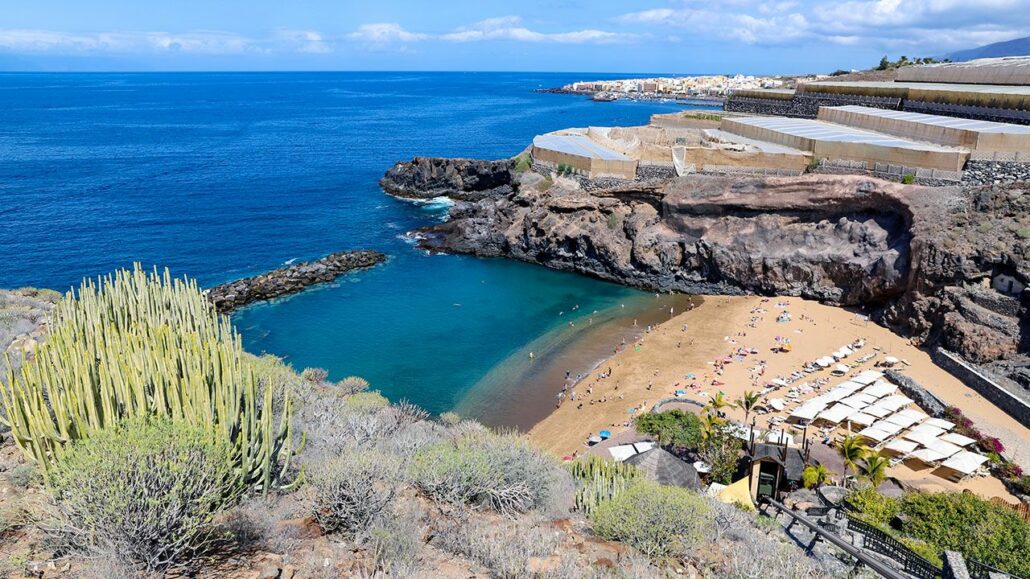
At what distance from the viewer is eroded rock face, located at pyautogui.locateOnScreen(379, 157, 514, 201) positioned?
51.3m

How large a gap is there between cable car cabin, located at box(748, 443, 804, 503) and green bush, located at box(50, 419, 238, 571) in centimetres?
1261

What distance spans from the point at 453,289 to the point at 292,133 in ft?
215

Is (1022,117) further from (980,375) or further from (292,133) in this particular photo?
(292,133)

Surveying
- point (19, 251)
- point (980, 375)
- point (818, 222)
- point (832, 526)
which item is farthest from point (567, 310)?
point (19, 251)

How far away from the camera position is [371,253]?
37656 mm

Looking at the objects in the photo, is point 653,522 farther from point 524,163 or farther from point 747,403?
point 524,163

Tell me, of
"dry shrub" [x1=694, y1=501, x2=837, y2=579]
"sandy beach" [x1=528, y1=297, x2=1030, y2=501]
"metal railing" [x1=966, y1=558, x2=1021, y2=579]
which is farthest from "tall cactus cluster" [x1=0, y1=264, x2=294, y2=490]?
"sandy beach" [x1=528, y1=297, x2=1030, y2=501]

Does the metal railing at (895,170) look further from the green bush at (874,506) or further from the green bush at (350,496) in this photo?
the green bush at (350,496)

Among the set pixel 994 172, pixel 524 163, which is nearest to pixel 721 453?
pixel 994 172

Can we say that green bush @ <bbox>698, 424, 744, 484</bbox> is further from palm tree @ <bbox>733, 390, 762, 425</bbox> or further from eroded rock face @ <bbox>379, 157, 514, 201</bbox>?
eroded rock face @ <bbox>379, 157, 514, 201</bbox>

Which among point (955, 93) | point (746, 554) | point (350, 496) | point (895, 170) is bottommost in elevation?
point (746, 554)

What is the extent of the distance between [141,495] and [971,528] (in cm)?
1453

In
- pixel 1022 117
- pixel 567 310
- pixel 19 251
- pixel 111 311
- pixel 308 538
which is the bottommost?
pixel 567 310

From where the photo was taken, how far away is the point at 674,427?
58.6ft
